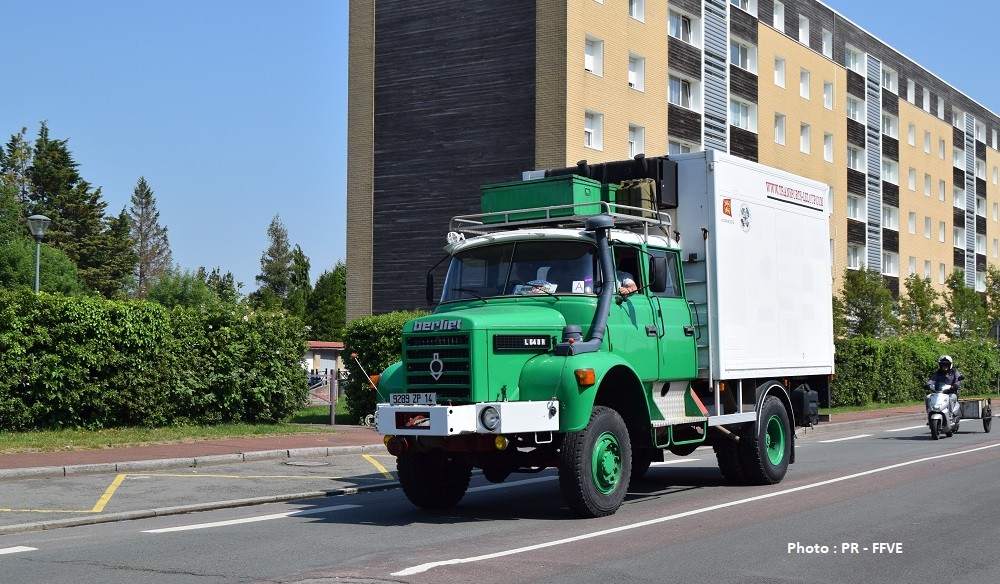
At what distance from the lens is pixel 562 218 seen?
1173cm

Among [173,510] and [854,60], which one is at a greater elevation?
[854,60]

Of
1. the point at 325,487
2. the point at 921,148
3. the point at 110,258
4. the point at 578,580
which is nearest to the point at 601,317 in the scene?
the point at 578,580

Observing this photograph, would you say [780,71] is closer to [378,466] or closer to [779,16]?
[779,16]

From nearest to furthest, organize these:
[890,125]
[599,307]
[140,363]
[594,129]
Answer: [599,307]
[140,363]
[594,129]
[890,125]

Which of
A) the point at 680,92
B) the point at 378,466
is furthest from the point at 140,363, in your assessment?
the point at 680,92

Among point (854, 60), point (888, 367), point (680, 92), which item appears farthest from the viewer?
point (854, 60)

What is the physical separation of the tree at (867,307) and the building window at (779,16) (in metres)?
12.3

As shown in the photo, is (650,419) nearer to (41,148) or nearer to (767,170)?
(767,170)

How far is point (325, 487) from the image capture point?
1393cm

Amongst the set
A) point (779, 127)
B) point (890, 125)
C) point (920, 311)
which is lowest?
point (920, 311)

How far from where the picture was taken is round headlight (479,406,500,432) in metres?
10.0

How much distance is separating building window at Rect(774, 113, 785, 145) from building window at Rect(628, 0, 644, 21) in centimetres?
1284

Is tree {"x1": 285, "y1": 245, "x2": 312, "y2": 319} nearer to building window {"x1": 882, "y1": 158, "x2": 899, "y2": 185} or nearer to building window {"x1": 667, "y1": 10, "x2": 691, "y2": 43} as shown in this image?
building window {"x1": 882, "y1": 158, "x2": 899, "y2": 185}

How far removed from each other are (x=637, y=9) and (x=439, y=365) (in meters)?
33.4
